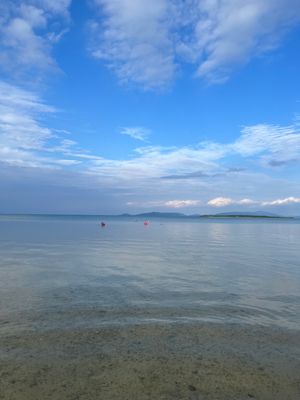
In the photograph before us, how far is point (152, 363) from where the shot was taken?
7.88 meters

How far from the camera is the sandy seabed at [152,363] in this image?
6.67m

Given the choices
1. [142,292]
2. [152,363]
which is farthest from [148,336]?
[142,292]

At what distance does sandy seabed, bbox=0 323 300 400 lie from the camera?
6.67 metres

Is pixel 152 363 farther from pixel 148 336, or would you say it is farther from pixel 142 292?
pixel 142 292

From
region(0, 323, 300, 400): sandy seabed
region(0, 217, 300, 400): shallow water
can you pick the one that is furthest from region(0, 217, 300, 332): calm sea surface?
region(0, 323, 300, 400): sandy seabed

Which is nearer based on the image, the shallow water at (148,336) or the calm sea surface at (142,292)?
the shallow water at (148,336)

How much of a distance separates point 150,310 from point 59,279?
23.0ft

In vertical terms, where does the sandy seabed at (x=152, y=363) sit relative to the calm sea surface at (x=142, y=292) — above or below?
below

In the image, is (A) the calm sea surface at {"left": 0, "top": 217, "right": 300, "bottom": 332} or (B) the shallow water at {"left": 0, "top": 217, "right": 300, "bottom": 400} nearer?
(B) the shallow water at {"left": 0, "top": 217, "right": 300, "bottom": 400}

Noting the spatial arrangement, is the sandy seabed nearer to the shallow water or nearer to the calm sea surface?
the shallow water

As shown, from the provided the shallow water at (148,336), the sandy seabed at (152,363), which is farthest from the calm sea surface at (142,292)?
the sandy seabed at (152,363)

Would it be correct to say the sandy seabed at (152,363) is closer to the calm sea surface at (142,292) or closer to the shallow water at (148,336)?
the shallow water at (148,336)

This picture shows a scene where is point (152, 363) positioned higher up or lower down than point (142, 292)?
lower down

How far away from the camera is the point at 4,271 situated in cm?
1914
